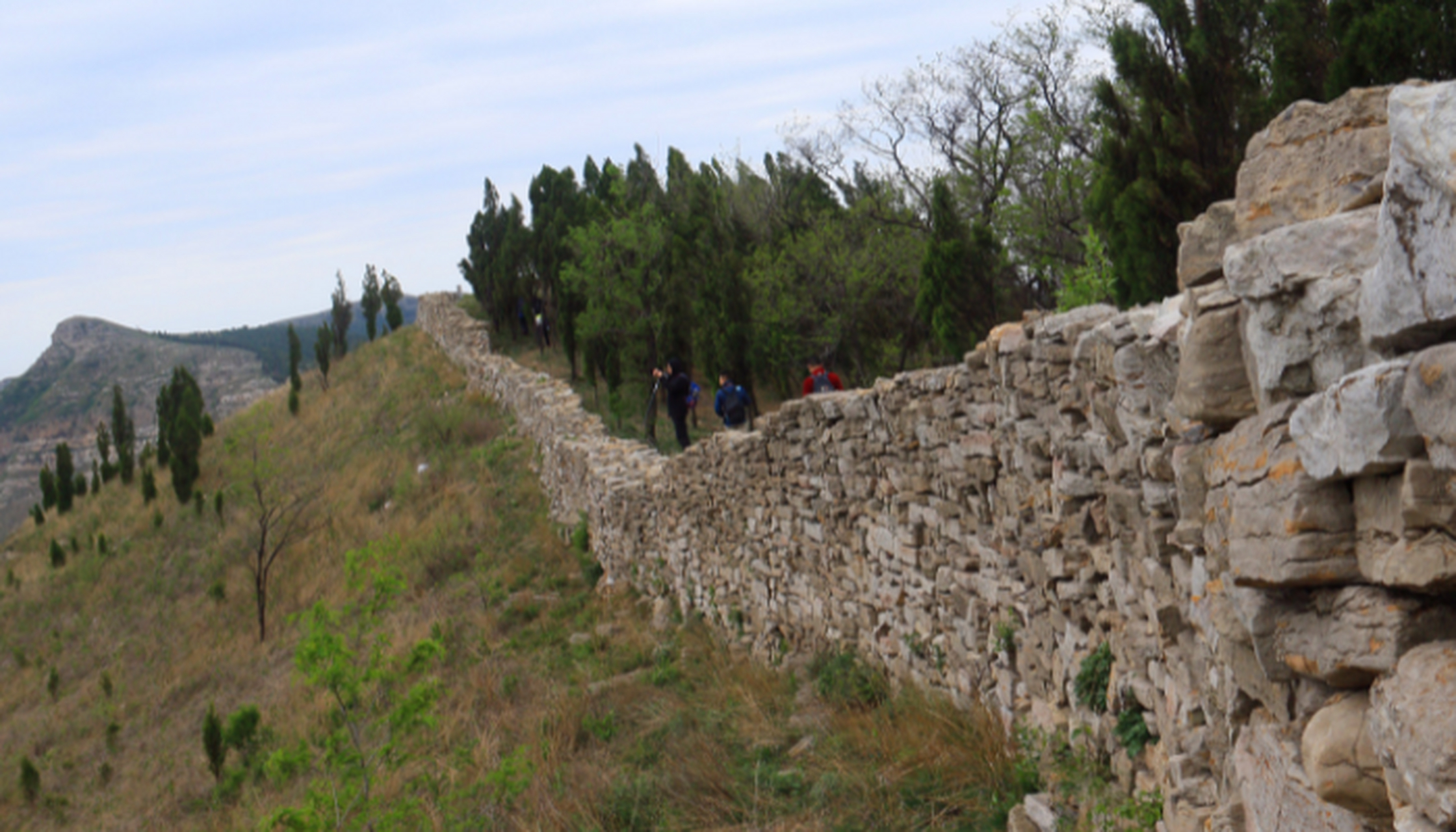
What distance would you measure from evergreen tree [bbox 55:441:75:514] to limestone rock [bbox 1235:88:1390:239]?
Answer: 34.3m

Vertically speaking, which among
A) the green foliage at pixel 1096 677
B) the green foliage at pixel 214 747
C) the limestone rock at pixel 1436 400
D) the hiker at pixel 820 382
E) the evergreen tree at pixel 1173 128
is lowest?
the green foliage at pixel 214 747

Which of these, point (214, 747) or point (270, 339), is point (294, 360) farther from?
point (270, 339)

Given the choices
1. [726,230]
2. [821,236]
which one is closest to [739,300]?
[821,236]

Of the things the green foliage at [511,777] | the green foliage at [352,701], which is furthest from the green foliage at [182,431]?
the green foliage at [511,777]

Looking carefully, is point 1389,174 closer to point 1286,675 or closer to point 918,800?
point 1286,675

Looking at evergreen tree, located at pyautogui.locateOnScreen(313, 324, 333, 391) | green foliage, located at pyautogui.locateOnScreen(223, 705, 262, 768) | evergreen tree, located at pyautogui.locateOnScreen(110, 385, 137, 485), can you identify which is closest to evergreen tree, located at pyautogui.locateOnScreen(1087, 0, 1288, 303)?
green foliage, located at pyautogui.locateOnScreen(223, 705, 262, 768)

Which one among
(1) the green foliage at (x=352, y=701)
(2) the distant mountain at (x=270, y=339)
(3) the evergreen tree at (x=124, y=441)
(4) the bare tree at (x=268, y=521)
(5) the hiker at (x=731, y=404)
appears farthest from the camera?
(2) the distant mountain at (x=270, y=339)

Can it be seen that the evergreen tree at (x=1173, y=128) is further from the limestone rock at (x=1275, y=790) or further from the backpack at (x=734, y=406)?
the limestone rock at (x=1275, y=790)

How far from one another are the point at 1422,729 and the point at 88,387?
111 metres

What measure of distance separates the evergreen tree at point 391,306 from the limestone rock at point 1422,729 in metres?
38.8

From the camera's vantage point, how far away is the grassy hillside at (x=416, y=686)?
5.33m

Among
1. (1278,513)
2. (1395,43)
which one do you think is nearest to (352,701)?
(1278,513)

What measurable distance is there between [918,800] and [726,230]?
18633mm

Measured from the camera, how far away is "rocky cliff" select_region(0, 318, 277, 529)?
81894 millimetres
